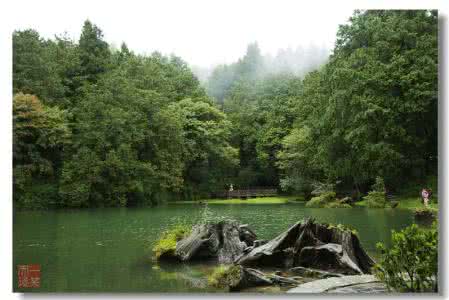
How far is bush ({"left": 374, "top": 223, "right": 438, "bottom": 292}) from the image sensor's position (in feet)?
19.3

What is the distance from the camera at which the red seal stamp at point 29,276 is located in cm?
727

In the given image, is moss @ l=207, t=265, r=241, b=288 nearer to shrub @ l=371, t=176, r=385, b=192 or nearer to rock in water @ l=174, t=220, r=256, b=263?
rock in water @ l=174, t=220, r=256, b=263

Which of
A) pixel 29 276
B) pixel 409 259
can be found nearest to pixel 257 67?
pixel 409 259

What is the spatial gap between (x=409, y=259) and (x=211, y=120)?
488 centimetres

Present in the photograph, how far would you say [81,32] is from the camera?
9094 millimetres

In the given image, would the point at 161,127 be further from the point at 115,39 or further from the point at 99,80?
the point at 115,39

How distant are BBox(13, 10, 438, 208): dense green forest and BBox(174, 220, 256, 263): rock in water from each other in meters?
0.92

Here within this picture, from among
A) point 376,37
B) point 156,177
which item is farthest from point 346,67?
point 156,177

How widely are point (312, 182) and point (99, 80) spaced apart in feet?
14.7

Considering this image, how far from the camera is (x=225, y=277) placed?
7176 mm

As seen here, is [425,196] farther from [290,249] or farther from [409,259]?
[409,259]

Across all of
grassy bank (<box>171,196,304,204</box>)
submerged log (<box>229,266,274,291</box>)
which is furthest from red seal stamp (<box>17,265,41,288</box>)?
grassy bank (<box>171,196,304,204</box>)

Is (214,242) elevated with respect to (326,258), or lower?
elevated

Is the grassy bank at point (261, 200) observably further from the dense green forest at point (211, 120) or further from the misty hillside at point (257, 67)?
the misty hillside at point (257, 67)
